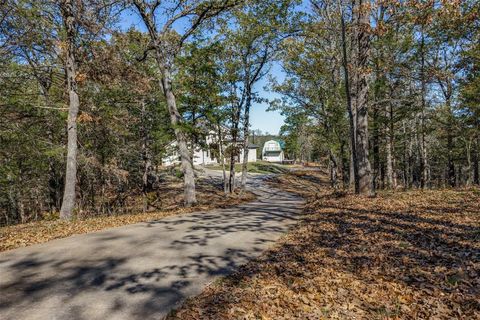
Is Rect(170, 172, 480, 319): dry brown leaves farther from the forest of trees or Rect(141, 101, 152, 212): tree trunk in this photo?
Rect(141, 101, 152, 212): tree trunk

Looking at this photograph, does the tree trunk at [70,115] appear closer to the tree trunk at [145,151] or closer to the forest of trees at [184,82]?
the forest of trees at [184,82]

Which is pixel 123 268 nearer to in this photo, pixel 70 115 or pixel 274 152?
pixel 70 115

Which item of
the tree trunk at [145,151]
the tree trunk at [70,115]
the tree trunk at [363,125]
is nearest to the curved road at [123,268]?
the tree trunk at [70,115]

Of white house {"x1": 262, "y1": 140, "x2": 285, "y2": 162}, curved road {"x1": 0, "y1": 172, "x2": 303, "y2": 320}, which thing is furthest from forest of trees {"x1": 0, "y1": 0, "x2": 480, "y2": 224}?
white house {"x1": 262, "y1": 140, "x2": 285, "y2": 162}

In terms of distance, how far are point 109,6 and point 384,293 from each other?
14373 mm

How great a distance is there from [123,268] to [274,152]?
92.3m

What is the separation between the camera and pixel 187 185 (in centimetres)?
1520

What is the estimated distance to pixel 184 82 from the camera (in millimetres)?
20438

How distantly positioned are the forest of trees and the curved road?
5.70 m

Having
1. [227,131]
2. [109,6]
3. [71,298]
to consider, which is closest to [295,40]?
[227,131]

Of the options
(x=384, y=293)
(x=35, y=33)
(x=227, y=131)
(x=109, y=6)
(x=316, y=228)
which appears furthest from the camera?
(x=227, y=131)

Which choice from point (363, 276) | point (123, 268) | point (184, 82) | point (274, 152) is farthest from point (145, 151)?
point (274, 152)

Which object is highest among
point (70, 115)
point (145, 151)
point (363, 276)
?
point (70, 115)

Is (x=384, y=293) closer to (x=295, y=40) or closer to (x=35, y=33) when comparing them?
(x=35, y=33)
